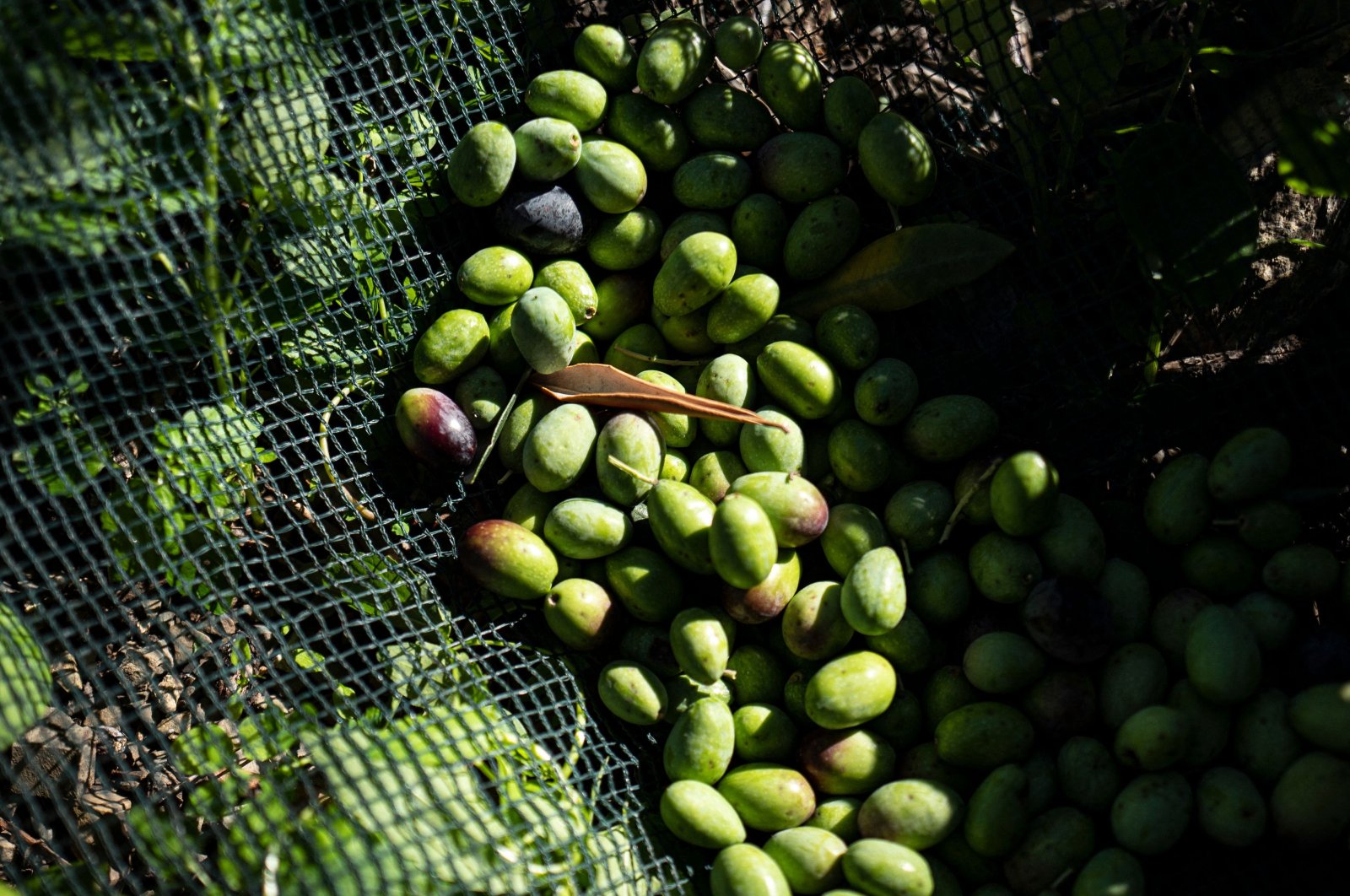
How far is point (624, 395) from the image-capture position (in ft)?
6.33

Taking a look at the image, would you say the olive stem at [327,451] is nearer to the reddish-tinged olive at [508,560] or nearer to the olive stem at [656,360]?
the reddish-tinged olive at [508,560]

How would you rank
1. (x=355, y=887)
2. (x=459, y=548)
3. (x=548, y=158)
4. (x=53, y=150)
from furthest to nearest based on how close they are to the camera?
(x=548, y=158) < (x=459, y=548) < (x=53, y=150) < (x=355, y=887)

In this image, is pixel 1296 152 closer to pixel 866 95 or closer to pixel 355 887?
pixel 866 95

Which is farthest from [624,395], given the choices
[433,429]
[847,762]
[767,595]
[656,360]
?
[847,762]

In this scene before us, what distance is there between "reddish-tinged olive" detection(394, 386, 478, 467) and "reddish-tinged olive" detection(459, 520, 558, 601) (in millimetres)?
157

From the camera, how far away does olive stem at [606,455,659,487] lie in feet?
Result: 5.98

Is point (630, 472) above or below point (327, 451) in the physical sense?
below

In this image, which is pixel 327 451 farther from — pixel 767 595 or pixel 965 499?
pixel 965 499

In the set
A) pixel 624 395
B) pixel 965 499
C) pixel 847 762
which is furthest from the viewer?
pixel 624 395

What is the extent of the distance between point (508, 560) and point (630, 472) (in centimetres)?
26

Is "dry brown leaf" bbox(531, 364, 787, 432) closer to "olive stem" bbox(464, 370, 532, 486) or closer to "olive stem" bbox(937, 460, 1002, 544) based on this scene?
"olive stem" bbox(464, 370, 532, 486)

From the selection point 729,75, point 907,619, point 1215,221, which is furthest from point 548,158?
point 1215,221

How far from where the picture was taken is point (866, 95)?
2.01m

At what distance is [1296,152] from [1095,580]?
0.82 meters
